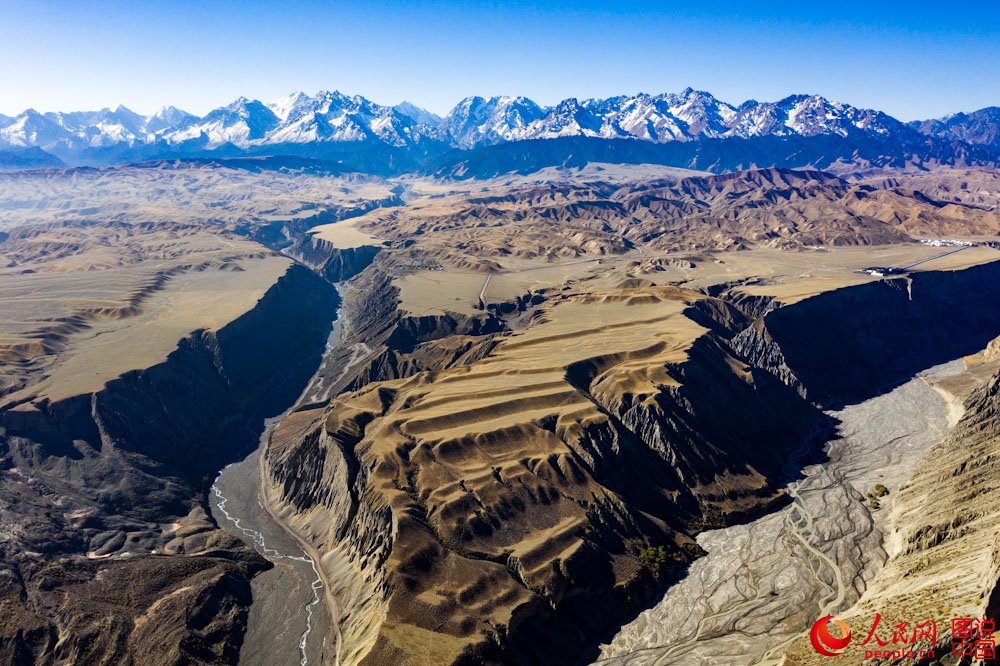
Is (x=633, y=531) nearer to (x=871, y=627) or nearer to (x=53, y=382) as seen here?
(x=871, y=627)

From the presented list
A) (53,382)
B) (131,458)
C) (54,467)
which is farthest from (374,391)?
(53,382)

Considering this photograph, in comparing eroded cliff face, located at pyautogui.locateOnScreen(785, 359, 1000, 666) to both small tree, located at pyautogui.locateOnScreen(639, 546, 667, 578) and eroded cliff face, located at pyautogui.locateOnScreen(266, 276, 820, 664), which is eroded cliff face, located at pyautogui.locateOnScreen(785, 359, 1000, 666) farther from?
small tree, located at pyautogui.locateOnScreen(639, 546, 667, 578)

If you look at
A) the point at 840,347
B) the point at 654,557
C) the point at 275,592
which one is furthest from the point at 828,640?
the point at 840,347

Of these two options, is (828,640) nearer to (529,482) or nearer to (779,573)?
(779,573)

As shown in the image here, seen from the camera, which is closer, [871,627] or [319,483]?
[871,627]

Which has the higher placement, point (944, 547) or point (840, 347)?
point (840, 347)

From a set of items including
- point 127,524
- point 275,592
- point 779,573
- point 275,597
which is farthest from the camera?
point 127,524
